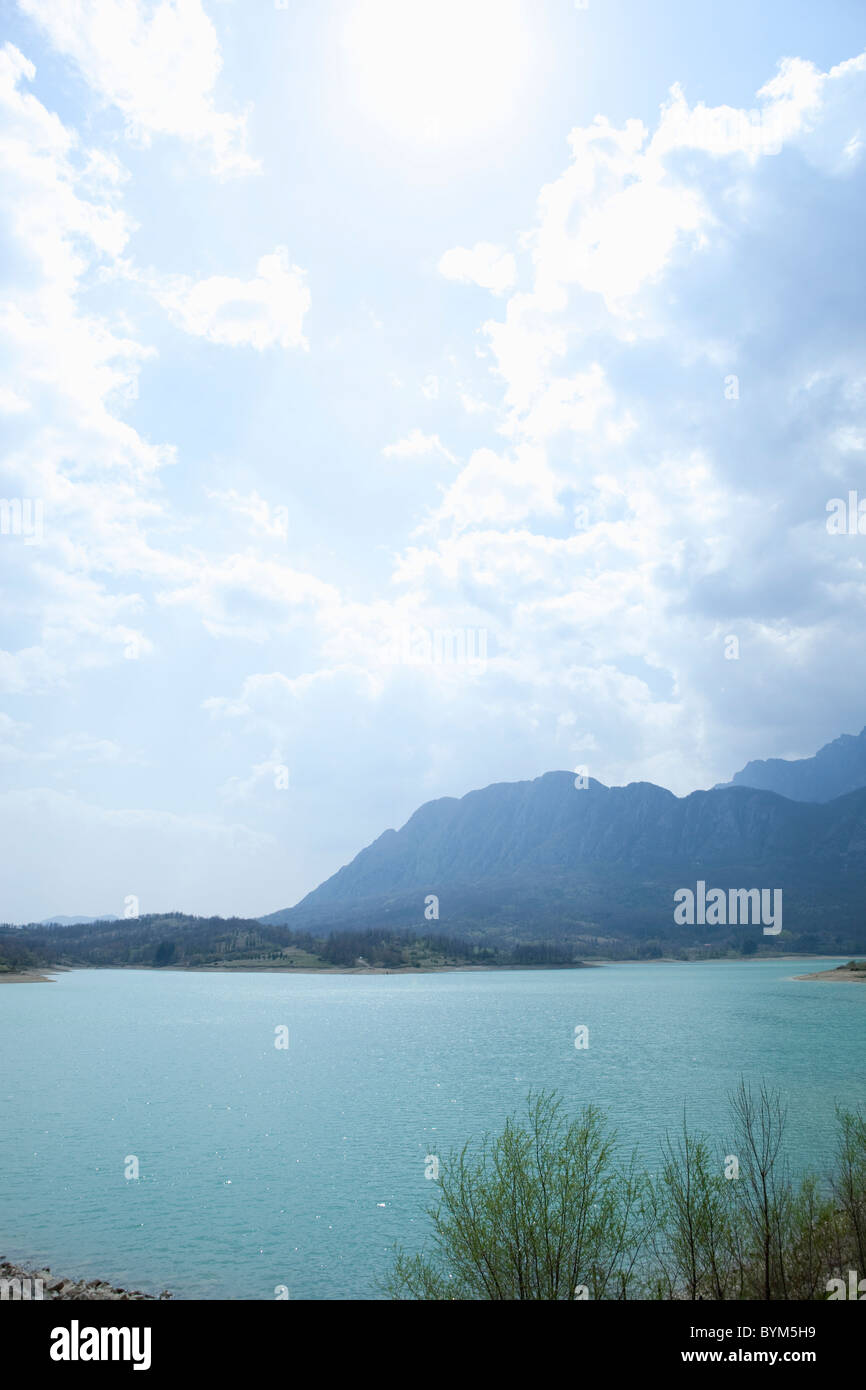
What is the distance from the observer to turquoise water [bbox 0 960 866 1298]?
3169cm

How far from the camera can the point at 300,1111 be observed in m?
56.8

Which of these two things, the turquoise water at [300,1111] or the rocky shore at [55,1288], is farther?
the turquoise water at [300,1111]

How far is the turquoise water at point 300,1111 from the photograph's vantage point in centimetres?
3169

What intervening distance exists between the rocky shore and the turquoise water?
1.49 metres

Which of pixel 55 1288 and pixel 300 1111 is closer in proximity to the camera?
pixel 55 1288

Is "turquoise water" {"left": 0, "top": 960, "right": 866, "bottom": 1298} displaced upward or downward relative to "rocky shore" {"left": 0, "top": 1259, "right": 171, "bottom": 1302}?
downward

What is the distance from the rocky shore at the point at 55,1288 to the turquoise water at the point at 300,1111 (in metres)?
1.49

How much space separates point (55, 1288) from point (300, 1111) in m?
32.9

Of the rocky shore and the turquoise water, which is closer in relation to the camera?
the rocky shore

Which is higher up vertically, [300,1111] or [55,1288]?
[55,1288]

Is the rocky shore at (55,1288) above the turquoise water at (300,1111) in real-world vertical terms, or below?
above

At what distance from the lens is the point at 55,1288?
25.7m

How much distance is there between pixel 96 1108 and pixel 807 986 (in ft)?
596
